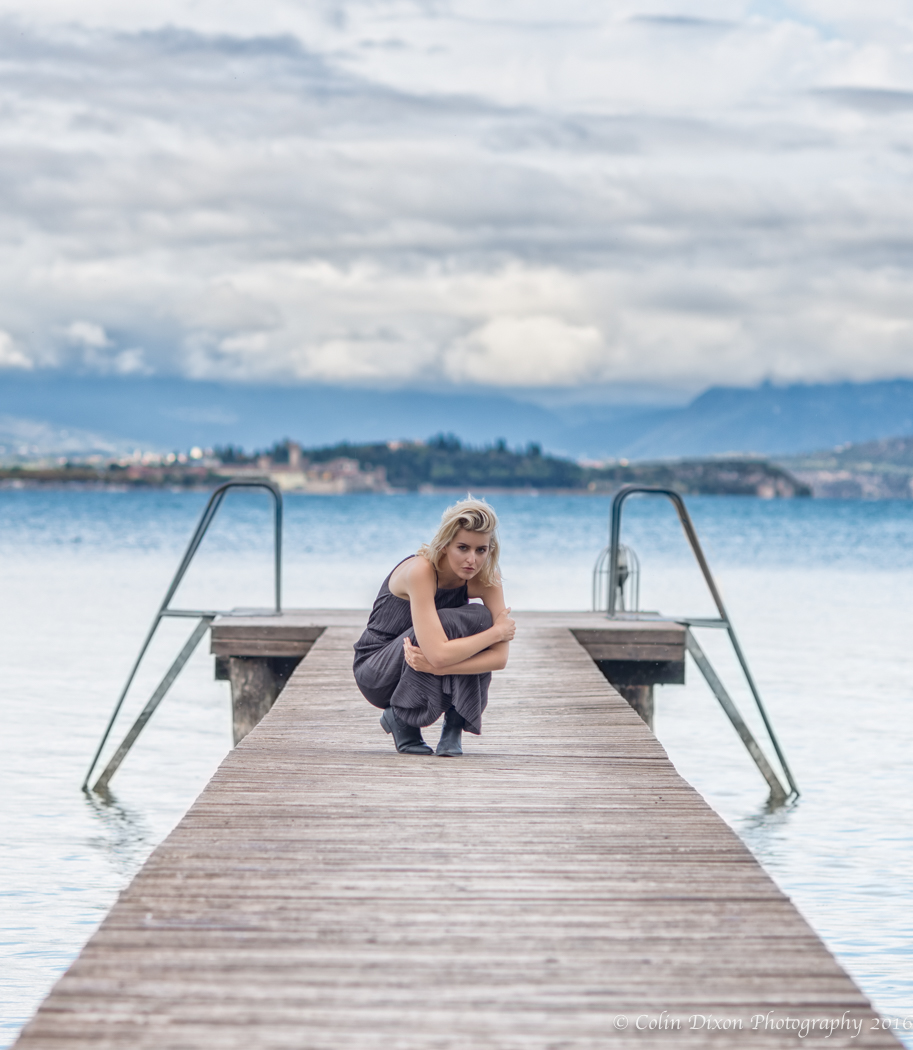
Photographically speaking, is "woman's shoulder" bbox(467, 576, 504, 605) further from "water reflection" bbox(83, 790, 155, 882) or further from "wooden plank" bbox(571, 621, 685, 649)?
"wooden plank" bbox(571, 621, 685, 649)

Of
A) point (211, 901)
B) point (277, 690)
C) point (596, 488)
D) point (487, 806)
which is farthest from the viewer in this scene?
point (596, 488)

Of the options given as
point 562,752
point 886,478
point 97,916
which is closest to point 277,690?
point 97,916

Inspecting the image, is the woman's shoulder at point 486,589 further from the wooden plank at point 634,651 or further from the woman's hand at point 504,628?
the wooden plank at point 634,651

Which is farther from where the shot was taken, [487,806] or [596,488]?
[596,488]

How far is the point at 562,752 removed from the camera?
5734mm

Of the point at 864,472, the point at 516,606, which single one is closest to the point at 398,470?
the point at 864,472

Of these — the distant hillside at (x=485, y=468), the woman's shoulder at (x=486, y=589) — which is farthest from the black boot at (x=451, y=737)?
the distant hillside at (x=485, y=468)

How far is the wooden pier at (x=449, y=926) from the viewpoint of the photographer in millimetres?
2809

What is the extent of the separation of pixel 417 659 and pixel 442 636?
0.19 meters

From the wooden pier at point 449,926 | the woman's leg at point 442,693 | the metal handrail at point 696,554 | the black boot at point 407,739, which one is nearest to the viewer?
the wooden pier at point 449,926

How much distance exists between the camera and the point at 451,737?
5.65m

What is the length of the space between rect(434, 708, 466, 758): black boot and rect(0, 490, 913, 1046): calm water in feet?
7.05

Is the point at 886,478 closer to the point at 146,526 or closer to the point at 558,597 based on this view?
the point at 146,526

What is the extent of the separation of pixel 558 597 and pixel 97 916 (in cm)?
2320
